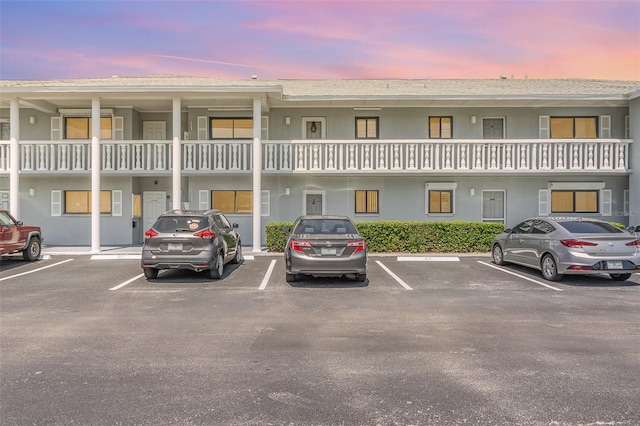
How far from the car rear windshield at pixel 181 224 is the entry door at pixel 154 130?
927 cm

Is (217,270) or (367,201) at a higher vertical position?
(367,201)

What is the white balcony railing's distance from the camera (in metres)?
16.0

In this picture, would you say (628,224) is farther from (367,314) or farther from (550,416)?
(550,416)

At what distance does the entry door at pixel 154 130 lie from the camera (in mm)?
18328

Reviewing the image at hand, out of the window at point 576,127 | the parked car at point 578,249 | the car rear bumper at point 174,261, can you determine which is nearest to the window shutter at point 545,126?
the window at point 576,127

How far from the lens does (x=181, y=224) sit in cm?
1014

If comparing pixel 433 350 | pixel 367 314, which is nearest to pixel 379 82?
pixel 367 314

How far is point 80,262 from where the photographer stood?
13.2 meters

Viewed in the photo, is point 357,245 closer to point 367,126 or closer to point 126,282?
point 126,282

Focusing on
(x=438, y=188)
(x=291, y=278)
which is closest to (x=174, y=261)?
(x=291, y=278)

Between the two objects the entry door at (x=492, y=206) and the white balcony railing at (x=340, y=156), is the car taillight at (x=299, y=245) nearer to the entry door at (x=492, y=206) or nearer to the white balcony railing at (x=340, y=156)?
the white balcony railing at (x=340, y=156)

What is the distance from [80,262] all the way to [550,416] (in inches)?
528

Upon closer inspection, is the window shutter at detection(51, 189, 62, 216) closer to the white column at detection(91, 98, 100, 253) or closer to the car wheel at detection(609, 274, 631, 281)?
the white column at detection(91, 98, 100, 253)

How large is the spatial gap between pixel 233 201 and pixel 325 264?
9.32 m
